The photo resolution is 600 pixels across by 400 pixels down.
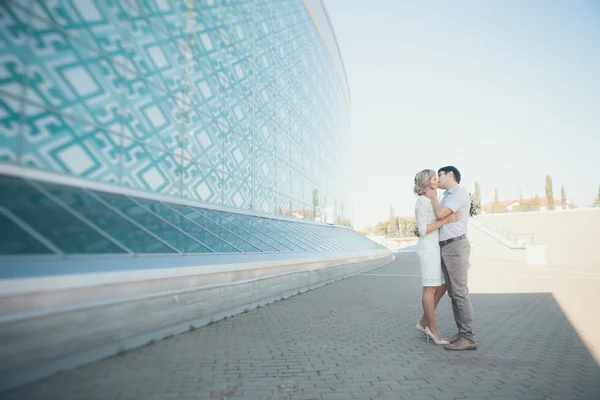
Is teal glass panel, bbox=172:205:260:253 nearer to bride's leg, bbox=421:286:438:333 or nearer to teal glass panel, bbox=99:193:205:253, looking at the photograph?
teal glass panel, bbox=99:193:205:253

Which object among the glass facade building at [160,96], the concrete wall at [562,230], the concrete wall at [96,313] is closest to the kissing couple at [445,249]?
the concrete wall at [96,313]

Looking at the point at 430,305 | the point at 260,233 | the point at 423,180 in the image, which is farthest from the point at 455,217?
the point at 260,233

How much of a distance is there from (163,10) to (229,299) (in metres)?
8.91

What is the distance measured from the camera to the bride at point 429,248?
4.59 m

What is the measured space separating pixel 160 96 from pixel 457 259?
9.07 meters

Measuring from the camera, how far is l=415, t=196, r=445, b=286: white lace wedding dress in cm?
461

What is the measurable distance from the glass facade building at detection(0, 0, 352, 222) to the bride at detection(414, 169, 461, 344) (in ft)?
21.5

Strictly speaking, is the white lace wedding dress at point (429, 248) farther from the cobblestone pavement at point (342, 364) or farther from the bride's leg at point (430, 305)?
the cobblestone pavement at point (342, 364)

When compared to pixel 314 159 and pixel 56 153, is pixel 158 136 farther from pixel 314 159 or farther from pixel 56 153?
pixel 314 159

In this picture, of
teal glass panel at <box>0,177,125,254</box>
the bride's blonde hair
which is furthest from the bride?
teal glass panel at <box>0,177,125,254</box>

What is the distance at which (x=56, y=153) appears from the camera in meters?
7.00

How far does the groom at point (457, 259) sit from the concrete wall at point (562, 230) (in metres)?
31.3

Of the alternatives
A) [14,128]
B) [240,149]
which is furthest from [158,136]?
[240,149]

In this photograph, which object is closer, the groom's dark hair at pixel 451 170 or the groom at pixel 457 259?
the groom at pixel 457 259
